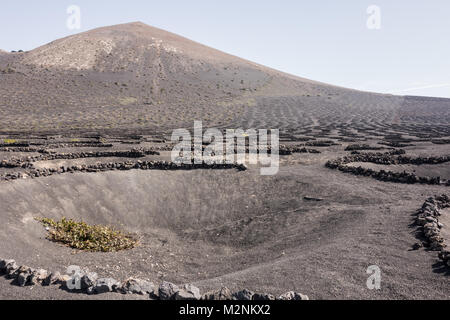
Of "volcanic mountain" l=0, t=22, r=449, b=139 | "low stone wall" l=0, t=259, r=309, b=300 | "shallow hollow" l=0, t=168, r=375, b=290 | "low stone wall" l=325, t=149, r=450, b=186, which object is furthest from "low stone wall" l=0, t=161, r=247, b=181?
"volcanic mountain" l=0, t=22, r=449, b=139

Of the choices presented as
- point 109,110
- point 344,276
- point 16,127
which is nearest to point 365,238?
point 344,276

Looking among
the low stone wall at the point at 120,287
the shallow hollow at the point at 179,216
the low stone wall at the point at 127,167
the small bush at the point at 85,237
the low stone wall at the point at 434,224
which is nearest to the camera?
the low stone wall at the point at 120,287

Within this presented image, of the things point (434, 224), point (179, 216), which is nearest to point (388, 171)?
point (434, 224)

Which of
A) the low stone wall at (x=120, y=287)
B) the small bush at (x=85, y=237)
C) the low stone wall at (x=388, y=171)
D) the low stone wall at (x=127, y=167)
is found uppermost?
the low stone wall at (x=127, y=167)

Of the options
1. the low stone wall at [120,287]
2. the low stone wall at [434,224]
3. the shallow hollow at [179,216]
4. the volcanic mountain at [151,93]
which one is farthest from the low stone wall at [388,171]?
the volcanic mountain at [151,93]

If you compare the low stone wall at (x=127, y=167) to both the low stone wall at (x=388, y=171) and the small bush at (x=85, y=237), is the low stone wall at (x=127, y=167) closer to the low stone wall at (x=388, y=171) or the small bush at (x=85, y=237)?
the small bush at (x=85, y=237)

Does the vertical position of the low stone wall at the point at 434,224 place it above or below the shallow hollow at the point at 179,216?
above
